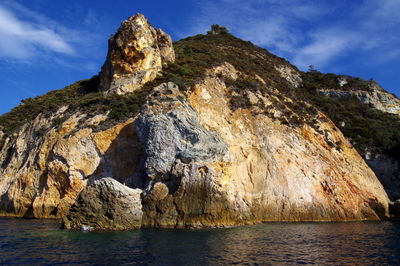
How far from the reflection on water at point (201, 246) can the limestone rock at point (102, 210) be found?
1213 millimetres

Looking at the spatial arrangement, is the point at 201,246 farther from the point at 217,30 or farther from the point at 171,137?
the point at 217,30

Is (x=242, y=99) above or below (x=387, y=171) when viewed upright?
above

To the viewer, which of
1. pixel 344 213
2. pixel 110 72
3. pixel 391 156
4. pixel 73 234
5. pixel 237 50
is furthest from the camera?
pixel 237 50

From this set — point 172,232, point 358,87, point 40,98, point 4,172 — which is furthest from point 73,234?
point 358,87

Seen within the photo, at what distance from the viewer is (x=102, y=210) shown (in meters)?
21.4

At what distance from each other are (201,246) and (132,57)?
25.8 meters

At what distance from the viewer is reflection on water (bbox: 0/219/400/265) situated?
45.7 feet

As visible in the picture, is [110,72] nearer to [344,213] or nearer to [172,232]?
[172,232]

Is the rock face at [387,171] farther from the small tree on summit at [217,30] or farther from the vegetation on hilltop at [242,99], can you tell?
the small tree on summit at [217,30]

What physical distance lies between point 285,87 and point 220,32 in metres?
30.0

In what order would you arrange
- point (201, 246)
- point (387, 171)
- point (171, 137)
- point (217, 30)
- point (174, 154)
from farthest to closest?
point (217, 30), point (387, 171), point (171, 137), point (174, 154), point (201, 246)

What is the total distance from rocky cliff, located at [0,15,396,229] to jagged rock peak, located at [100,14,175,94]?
0.12 meters

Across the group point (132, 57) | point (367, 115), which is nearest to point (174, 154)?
point (132, 57)

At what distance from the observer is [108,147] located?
29938mm
